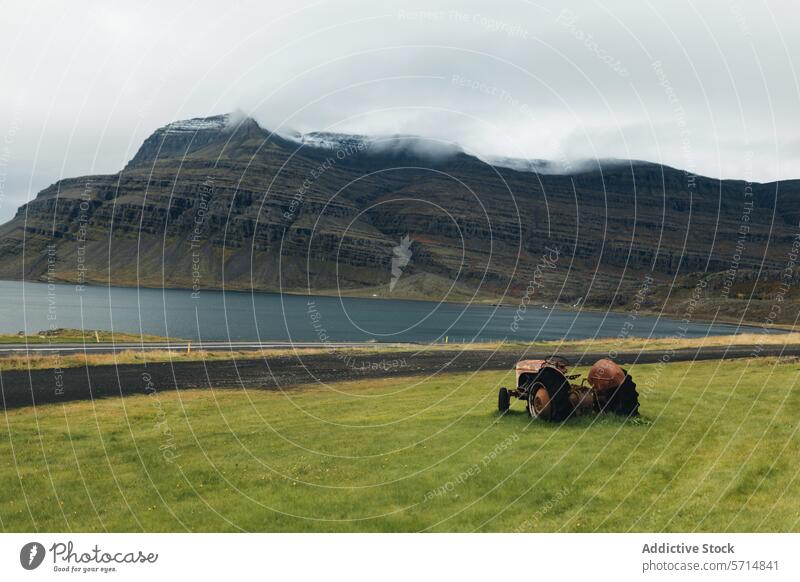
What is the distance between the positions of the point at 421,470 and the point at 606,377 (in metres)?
9.26

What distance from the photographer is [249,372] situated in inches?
2243

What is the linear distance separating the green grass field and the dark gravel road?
1240cm

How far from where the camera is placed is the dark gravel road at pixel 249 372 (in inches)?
1767

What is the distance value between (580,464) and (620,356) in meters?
52.5

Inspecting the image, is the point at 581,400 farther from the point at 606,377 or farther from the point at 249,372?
the point at 249,372

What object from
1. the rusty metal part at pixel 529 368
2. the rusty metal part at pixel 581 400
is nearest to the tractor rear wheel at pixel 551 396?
the rusty metal part at pixel 581 400

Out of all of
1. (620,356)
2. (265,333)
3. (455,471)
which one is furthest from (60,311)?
(455,471)

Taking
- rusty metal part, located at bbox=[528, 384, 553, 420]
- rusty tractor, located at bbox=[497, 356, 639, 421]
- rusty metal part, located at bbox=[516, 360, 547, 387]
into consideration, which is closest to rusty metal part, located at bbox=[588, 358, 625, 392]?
rusty tractor, located at bbox=[497, 356, 639, 421]

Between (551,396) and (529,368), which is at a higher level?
(529,368)

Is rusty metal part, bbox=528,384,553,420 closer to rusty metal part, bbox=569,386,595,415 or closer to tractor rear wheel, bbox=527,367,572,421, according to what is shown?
tractor rear wheel, bbox=527,367,572,421

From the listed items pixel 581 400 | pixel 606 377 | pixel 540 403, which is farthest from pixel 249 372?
pixel 606 377

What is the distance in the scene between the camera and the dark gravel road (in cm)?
4488

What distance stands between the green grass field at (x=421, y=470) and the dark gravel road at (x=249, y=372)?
1240 centimetres
